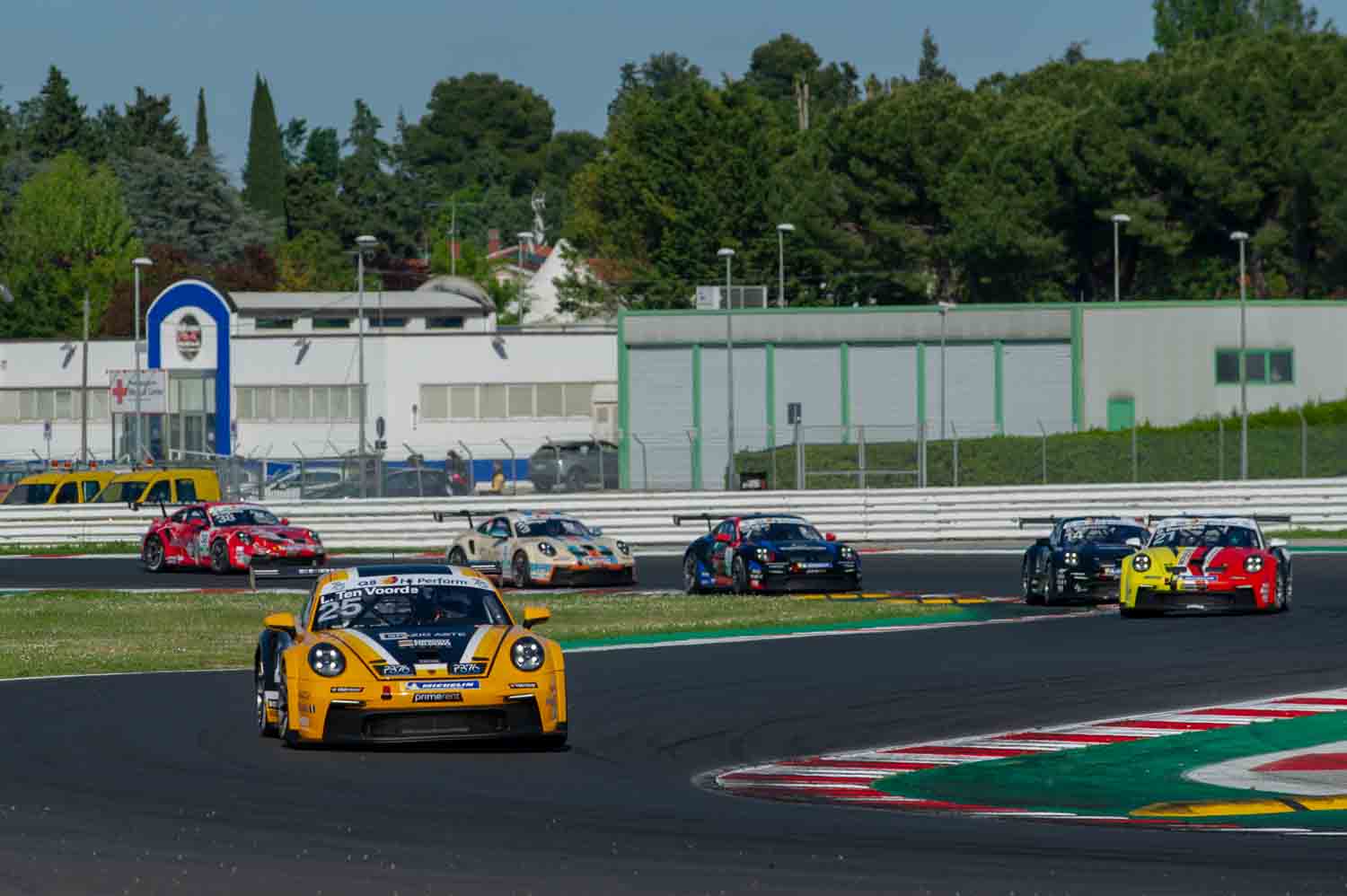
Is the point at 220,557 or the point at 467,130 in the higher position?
the point at 467,130

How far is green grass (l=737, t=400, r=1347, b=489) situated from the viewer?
54188mm

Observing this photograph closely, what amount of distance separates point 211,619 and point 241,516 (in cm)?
1060

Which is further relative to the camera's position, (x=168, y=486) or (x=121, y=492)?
(x=121, y=492)

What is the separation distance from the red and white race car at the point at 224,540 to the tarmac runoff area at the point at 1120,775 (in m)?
22.8

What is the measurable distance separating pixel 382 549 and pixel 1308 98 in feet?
172

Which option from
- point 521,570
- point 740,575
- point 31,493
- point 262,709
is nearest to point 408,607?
point 262,709

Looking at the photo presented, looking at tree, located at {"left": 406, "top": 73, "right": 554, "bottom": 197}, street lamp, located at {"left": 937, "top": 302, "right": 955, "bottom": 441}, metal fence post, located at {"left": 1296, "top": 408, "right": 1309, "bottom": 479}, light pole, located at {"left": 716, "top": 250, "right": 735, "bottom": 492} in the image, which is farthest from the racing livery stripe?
tree, located at {"left": 406, "top": 73, "right": 554, "bottom": 197}

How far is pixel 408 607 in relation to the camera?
1580 cm

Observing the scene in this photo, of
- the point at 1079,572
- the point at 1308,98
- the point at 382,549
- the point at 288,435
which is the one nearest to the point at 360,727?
the point at 1079,572

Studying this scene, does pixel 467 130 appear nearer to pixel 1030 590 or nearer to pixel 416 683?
pixel 1030 590

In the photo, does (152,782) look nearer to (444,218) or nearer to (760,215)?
(760,215)

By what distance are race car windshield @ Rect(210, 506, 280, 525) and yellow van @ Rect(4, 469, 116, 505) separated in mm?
8628

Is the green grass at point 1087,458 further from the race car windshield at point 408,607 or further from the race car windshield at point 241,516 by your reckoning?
the race car windshield at point 408,607

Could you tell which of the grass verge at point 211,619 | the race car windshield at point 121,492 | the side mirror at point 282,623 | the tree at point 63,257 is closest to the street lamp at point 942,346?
the race car windshield at point 121,492
